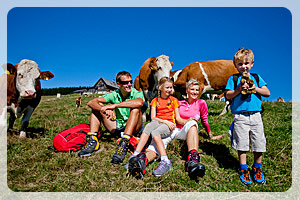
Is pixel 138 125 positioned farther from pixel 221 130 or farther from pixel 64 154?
pixel 221 130

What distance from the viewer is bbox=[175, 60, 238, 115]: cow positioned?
29.5ft

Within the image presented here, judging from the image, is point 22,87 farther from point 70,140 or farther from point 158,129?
point 158,129

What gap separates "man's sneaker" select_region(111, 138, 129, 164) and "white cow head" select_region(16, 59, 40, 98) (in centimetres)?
352

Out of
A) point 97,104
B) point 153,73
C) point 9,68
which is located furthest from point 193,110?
point 9,68

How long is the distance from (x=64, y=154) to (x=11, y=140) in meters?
2.32

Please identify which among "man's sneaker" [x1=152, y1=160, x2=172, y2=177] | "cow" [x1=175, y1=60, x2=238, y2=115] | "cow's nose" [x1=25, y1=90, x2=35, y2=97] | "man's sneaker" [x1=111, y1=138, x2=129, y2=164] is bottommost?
"man's sneaker" [x1=152, y1=160, x2=172, y2=177]

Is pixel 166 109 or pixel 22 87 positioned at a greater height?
pixel 22 87

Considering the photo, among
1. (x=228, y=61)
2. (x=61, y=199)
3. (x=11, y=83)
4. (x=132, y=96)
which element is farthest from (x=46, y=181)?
(x=228, y=61)

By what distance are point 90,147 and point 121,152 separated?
0.79 m

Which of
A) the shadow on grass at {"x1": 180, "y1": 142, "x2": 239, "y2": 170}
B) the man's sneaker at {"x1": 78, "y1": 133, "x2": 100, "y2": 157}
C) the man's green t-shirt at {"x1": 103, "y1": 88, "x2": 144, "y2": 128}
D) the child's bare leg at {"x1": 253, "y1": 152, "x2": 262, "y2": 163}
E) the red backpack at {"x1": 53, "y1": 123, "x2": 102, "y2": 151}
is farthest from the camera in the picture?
the man's green t-shirt at {"x1": 103, "y1": 88, "x2": 144, "y2": 128}

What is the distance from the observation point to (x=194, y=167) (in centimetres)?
303

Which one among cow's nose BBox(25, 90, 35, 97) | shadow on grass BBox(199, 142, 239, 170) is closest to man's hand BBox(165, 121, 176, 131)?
shadow on grass BBox(199, 142, 239, 170)

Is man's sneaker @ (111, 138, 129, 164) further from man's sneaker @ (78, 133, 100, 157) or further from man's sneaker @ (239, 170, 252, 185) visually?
man's sneaker @ (239, 170, 252, 185)

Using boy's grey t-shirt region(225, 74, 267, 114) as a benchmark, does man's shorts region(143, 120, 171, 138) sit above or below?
below
